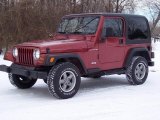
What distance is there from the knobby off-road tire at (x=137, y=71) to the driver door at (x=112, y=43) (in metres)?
0.33

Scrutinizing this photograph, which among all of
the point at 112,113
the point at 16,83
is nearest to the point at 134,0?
the point at 16,83

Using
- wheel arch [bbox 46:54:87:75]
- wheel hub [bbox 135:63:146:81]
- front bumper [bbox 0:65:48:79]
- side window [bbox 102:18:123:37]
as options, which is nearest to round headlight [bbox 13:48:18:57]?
front bumper [bbox 0:65:48:79]

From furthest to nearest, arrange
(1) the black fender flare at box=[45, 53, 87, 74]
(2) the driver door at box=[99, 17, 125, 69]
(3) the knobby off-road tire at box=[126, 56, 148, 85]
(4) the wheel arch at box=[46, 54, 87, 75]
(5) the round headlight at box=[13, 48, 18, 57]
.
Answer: (3) the knobby off-road tire at box=[126, 56, 148, 85], (2) the driver door at box=[99, 17, 125, 69], (5) the round headlight at box=[13, 48, 18, 57], (4) the wheel arch at box=[46, 54, 87, 75], (1) the black fender flare at box=[45, 53, 87, 74]

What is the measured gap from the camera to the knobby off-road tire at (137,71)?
9375mm

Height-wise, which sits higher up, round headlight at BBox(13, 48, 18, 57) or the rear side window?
the rear side window

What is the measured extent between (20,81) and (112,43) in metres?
2.31

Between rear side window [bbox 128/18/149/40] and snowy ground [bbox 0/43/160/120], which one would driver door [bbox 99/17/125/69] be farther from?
snowy ground [bbox 0/43/160/120]

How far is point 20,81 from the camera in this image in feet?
29.3

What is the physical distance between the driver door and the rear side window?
0.26 m

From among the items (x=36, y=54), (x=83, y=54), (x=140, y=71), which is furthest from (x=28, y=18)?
(x=36, y=54)

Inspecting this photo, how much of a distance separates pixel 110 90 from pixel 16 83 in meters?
2.16

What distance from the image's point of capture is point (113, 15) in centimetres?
916

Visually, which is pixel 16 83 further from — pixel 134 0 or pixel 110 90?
pixel 134 0

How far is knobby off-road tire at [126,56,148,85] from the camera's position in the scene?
30.8 feet
